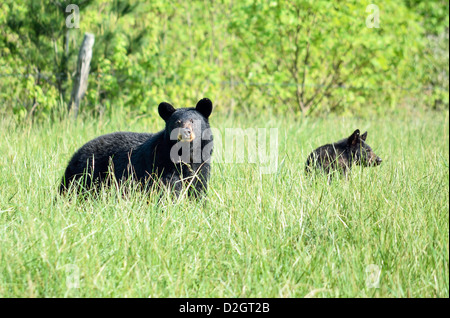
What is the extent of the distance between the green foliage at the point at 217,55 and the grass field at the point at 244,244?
4.95 meters

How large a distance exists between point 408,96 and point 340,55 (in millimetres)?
3018

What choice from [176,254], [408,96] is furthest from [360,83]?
[176,254]

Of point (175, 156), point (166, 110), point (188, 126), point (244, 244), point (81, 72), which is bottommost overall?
point (244, 244)

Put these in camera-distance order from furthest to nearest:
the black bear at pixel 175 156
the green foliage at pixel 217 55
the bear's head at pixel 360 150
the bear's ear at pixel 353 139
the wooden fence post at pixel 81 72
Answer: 1. the green foliage at pixel 217 55
2. the wooden fence post at pixel 81 72
3. the bear's ear at pixel 353 139
4. the bear's head at pixel 360 150
5. the black bear at pixel 175 156

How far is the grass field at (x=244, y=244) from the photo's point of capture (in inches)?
103

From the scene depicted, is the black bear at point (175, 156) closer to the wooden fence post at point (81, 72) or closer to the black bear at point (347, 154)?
the black bear at point (347, 154)

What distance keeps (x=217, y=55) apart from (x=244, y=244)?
838 cm

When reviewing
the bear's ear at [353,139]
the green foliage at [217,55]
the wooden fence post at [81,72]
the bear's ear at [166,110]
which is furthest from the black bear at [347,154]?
the wooden fence post at [81,72]

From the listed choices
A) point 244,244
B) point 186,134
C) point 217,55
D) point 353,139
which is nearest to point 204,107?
point 186,134

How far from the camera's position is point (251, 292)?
2586 millimetres

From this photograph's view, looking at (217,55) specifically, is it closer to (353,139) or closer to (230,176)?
(353,139)

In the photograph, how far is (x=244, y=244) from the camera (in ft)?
10.2

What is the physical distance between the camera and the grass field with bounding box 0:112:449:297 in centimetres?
262
